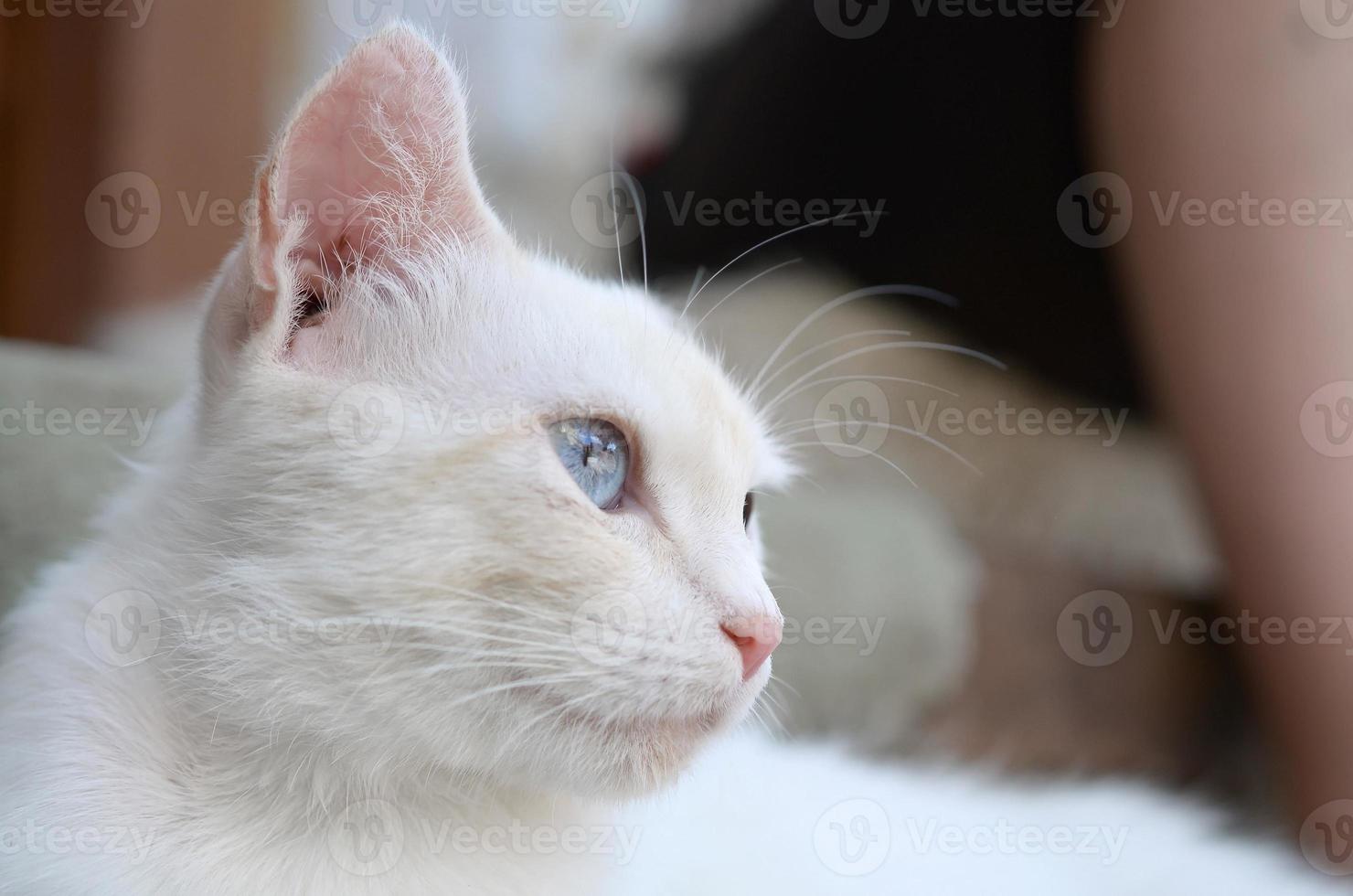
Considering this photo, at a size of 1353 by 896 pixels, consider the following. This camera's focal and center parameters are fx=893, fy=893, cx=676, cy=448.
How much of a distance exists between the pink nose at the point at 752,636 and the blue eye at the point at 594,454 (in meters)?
0.11

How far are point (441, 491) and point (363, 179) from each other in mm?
232

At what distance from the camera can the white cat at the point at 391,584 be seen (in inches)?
20.6

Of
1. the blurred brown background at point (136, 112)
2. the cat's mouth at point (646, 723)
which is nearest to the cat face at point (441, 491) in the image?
the cat's mouth at point (646, 723)

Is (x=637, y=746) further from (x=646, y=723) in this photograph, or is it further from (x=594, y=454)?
(x=594, y=454)

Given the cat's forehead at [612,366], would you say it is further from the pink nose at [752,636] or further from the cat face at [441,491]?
the pink nose at [752,636]

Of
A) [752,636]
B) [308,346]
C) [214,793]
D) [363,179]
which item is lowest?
[214,793]

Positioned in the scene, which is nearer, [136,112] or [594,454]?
[594,454]

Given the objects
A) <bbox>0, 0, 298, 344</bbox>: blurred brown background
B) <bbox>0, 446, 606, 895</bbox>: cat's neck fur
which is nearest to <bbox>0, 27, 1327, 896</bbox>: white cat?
<bbox>0, 446, 606, 895</bbox>: cat's neck fur

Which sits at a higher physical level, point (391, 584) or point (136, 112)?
point (136, 112)

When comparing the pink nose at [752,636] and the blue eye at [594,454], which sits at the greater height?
the blue eye at [594,454]

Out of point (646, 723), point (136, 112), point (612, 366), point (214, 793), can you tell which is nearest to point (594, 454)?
point (612, 366)

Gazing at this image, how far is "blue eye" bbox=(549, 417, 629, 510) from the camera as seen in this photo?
1.84 feet

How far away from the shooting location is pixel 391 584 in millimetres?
518

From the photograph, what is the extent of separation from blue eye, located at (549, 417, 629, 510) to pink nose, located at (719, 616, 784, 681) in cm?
11
